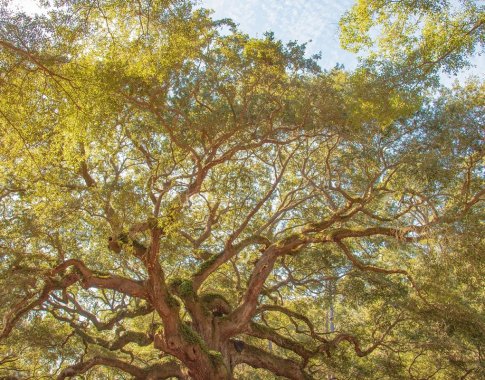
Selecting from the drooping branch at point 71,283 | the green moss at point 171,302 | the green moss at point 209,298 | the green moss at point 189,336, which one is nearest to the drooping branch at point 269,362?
the green moss at point 209,298

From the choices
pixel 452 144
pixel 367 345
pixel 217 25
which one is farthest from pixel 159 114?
pixel 367 345

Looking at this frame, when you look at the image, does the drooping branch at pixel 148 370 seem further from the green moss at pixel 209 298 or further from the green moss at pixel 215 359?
the green moss at pixel 209 298

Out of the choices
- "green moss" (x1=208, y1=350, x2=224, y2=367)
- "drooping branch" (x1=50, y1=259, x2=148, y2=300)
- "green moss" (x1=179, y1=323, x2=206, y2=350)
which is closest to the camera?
"drooping branch" (x1=50, y1=259, x2=148, y2=300)

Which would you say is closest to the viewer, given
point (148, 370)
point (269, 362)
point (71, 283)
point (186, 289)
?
point (71, 283)

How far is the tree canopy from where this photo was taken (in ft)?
19.5

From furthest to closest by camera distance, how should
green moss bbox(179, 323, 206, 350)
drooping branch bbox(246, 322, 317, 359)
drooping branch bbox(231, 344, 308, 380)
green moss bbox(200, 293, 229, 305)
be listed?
1. drooping branch bbox(246, 322, 317, 359)
2. green moss bbox(200, 293, 229, 305)
3. drooping branch bbox(231, 344, 308, 380)
4. green moss bbox(179, 323, 206, 350)

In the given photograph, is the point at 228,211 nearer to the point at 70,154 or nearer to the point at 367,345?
the point at 70,154

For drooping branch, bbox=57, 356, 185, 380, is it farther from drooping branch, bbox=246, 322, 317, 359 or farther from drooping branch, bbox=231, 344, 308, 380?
drooping branch, bbox=246, 322, 317, 359

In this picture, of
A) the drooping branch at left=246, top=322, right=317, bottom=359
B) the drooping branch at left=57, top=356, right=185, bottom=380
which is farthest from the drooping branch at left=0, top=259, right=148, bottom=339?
the drooping branch at left=246, top=322, right=317, bottom=359

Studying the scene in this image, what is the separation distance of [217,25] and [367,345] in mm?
9105

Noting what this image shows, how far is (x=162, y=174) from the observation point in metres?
8.34

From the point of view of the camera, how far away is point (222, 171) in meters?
10.2

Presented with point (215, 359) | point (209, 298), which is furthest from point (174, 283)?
point (215, 359)

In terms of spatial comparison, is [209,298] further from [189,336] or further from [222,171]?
[222,171]
